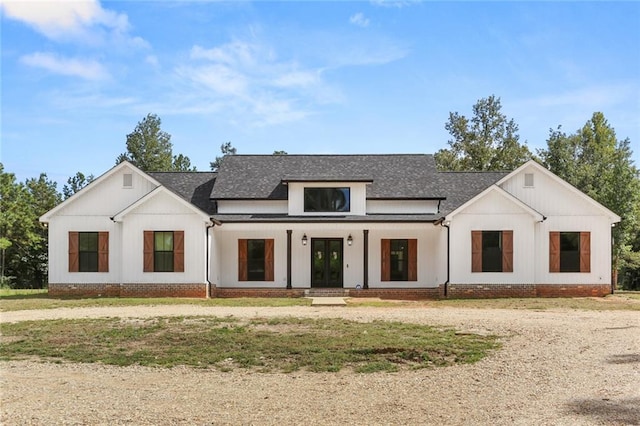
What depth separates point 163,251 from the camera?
83.1 ft

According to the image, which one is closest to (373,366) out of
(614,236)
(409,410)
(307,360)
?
(307,360)

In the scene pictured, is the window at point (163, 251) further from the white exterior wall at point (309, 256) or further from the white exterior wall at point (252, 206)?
the white exterior wall at point (252, 206)

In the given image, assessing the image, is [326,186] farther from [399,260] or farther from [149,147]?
[149,147]

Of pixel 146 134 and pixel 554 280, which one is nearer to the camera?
pixel 554 280

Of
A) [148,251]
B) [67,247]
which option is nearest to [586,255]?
[148,251]

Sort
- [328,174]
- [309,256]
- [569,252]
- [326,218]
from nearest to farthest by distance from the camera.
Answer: [569,252] → [326,218] → [309,256] → [328,174]

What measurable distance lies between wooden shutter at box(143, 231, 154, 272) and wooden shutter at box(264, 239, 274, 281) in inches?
186

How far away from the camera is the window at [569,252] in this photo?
84.7 ft

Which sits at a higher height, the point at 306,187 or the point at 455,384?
the point at 306,187

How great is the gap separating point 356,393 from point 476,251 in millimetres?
16911

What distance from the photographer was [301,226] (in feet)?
86.7

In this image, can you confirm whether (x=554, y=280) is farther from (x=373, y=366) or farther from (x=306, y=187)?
(x=373, y=366)

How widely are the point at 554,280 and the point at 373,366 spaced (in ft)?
56.4

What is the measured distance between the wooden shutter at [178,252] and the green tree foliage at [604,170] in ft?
67.2
